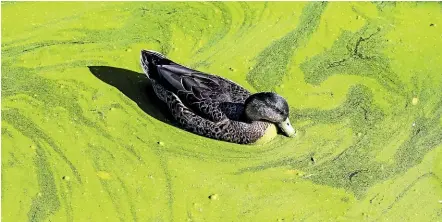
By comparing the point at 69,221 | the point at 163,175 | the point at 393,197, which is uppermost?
the point at 393,197

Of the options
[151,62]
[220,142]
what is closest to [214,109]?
[220,142]

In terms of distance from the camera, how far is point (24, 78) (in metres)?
6.81

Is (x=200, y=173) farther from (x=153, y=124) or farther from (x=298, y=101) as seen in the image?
(x=298, y=101)

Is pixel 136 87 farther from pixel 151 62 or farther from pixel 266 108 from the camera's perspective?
pixel 266 108

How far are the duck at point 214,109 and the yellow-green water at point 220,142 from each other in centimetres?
17

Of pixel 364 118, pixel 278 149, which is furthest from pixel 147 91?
pixel 364 118

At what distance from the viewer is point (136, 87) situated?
6.87 meters

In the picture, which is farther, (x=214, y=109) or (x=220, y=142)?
(x=220, y=142)

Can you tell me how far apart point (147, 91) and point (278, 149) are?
164 cm

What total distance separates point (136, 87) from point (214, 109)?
1207 millimetres

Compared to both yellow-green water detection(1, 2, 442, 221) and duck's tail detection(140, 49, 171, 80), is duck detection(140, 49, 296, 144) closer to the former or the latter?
duck's tail detection(140, 49, 171, 80)

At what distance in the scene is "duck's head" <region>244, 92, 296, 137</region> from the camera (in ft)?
19.5

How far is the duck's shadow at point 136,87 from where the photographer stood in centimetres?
660

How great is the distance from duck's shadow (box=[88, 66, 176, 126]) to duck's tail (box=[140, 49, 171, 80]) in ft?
1.09
